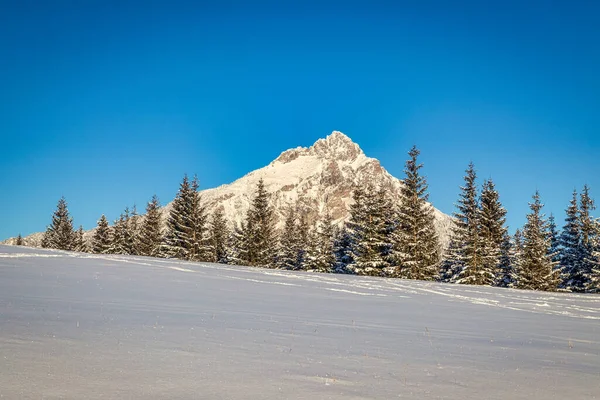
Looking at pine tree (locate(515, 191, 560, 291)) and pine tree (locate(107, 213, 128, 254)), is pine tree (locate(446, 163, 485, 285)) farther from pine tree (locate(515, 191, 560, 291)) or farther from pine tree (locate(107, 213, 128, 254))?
pine tree (locate(107, 213, 128, 254))

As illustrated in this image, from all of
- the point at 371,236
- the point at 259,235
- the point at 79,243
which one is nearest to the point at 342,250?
the point at 371,236

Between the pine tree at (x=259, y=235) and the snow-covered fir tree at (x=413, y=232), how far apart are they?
1576 centimetres

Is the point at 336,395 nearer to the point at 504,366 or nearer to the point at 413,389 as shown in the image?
the point at 413,389

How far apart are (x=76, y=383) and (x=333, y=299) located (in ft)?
32.7

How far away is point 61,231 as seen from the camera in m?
66.7

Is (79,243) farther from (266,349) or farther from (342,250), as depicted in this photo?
(266,349)

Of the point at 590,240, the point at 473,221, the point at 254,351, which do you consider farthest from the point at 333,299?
the point at 590,240

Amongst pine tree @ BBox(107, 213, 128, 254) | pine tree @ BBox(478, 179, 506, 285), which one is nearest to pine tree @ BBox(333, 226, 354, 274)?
pine tree @ BBox(478, 179, 506, 285)

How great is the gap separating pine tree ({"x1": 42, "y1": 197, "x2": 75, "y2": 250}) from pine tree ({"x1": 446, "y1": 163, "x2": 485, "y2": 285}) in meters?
54.5

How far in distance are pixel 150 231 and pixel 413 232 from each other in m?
36.9

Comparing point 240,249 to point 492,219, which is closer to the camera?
point 492,219

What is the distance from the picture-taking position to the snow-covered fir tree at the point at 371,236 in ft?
140

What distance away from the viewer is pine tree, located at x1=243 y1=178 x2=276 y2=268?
2024 inches

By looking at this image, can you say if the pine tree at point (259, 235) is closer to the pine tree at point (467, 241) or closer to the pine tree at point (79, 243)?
the pine tree at point (467, 241)
